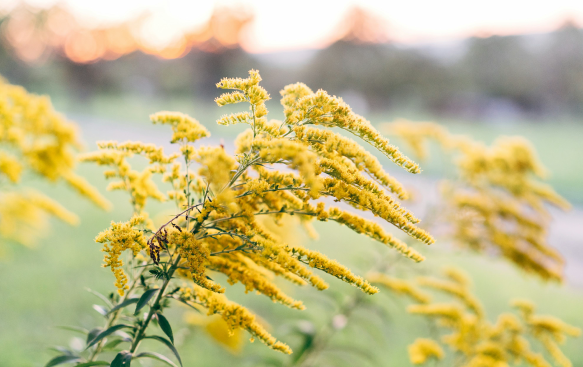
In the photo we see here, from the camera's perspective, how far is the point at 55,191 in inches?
468

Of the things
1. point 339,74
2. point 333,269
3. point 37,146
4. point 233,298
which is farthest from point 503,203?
point 339,74

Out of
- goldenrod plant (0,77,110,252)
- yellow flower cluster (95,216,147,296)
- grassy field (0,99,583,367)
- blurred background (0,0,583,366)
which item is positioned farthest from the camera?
blurred background (0,0,583,366)

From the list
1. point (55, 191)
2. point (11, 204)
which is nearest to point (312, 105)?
point (11, 204)

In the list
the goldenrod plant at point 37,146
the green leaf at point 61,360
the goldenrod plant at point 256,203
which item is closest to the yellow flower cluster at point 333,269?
the goldenrod plant at point 256,203

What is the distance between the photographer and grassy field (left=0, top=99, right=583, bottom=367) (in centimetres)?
345

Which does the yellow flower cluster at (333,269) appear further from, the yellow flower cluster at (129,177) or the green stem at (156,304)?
the yellow flower cluster at (129,177)

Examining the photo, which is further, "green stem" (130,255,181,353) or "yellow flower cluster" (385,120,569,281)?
"yellow flower cluster" (385,120,569,281)

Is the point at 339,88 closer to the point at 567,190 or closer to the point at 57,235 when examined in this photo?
the point at 567,190

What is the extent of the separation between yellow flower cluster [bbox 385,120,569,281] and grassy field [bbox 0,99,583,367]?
0.31 m

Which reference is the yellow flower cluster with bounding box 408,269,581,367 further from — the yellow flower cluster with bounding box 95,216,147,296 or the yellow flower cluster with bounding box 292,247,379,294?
the yellow flower cluster with bounding box 95,216,147,296

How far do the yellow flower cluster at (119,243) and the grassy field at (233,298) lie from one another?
0.48 metres

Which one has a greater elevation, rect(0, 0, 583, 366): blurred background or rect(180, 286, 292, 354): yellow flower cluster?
rect(0, 0, 583, 366): blurred background

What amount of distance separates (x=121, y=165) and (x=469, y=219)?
307 centimetres

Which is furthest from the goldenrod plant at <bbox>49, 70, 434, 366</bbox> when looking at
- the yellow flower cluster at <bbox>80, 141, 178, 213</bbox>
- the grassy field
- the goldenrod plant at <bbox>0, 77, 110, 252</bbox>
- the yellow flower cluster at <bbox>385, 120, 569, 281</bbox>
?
the yellow flower cluster at <bbox>385, 120, 569, 281</bbox>
